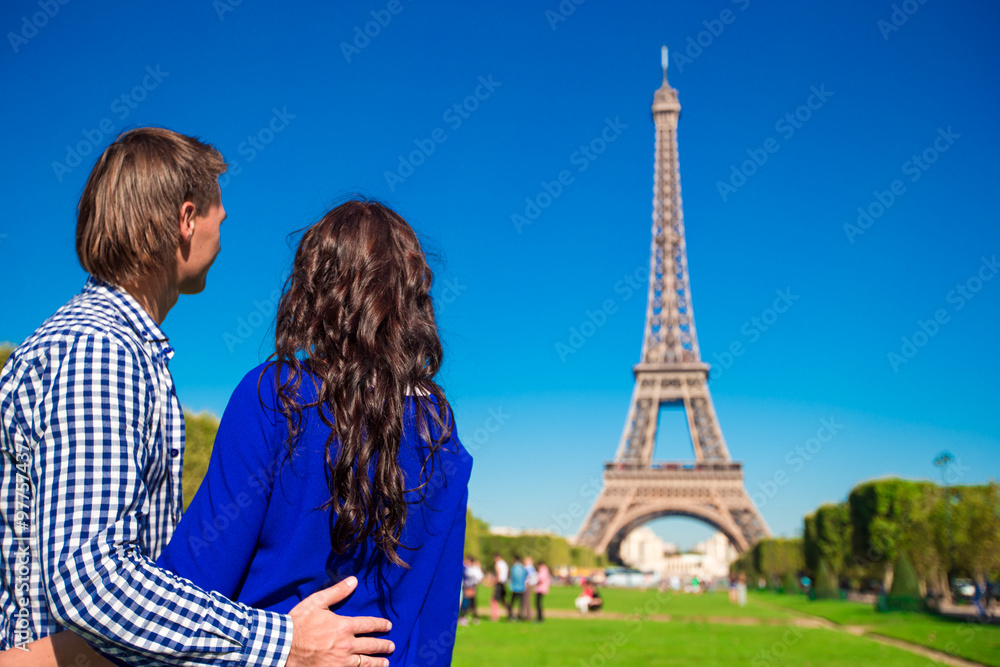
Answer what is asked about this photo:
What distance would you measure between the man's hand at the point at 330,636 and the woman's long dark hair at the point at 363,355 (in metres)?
0.11

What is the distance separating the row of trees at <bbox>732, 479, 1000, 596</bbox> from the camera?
76.2 feet

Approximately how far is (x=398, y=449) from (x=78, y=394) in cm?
62

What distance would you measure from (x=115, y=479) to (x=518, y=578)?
773 inches

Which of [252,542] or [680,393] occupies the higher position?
[680,393]

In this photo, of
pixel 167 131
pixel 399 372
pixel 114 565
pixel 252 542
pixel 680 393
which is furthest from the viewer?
pixel 680 393

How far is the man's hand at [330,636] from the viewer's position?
165 centimetres

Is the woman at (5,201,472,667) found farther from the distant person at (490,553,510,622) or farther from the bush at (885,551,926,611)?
the bush at (885,551,926,611)

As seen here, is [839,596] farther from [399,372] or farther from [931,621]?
[399,372]

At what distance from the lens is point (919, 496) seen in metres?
30.7

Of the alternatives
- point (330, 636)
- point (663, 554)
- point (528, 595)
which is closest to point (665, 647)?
point (528, 595)

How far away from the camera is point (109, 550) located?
1.50 metres

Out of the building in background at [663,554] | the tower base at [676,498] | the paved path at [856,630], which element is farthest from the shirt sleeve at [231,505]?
the building in background at [663,554]

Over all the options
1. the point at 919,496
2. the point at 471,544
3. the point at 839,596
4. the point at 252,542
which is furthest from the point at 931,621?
the point at 471,544

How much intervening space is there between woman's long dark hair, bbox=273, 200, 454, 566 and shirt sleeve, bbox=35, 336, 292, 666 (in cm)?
28
